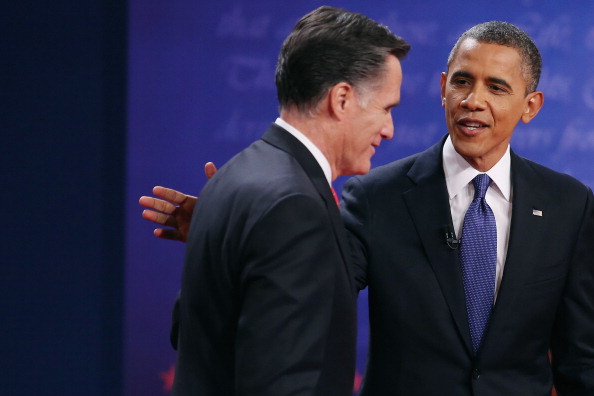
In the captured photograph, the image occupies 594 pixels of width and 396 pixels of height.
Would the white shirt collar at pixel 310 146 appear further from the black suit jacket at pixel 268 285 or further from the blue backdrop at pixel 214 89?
the blue backdrop at pixel 214 89

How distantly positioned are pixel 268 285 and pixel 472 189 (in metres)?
0.88

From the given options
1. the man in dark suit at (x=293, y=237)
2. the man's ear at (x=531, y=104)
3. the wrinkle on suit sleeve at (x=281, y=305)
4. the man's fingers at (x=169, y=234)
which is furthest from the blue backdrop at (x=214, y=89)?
the wrinkle on suit sleeve at (x=281, y=305)

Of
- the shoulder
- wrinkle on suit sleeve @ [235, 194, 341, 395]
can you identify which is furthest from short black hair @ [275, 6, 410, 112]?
the shoulder

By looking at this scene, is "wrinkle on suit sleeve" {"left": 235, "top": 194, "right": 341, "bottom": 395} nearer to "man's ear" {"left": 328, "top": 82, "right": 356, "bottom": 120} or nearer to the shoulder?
"man's ear" {"left": 328, "top": 82, "right": 356, "bottom": 120}

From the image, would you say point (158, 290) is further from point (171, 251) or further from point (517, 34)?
point (517, 34)

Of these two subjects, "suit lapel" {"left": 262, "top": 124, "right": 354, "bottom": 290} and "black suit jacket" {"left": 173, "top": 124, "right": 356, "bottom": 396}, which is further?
"suit lapel" {"left": 262, "top": 124, "right": 354, "bottom": 290}

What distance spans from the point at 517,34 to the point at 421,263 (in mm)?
619

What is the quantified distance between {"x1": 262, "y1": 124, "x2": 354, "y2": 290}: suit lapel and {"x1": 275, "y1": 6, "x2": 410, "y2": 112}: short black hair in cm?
7

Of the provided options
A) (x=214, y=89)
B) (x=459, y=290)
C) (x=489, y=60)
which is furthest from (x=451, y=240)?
(x=214, y=89)

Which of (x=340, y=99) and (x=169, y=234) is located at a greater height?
(x=340, y=99)

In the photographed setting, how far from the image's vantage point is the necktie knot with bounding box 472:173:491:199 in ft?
6.38

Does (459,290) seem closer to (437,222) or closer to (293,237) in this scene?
(437,222)

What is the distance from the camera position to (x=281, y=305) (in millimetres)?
1232

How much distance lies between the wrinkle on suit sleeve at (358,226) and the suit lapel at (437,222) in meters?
0.11
